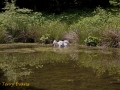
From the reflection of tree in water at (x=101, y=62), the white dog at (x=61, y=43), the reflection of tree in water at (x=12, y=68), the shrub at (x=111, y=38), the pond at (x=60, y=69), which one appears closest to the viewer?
the pond at (x=60, y=69)

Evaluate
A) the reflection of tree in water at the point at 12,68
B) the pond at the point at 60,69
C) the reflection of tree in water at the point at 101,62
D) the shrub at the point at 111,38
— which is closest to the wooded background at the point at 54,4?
the shrub at the point at 111,38

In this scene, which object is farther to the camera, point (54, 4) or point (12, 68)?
point (54, 4)

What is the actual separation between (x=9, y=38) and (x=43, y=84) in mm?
7977

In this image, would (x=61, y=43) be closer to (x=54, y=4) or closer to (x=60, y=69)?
(x=60, y=69)

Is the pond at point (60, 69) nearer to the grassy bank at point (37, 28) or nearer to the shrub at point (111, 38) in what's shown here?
the shrub at point (111, 38)

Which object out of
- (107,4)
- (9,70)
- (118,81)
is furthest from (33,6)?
(118,81)

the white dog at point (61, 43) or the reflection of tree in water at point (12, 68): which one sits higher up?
the white dog at point (61, 43)

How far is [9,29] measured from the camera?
46.7ft

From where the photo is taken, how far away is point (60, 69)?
7.71 m

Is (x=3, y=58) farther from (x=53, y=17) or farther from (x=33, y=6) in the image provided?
(x=33, y=6)

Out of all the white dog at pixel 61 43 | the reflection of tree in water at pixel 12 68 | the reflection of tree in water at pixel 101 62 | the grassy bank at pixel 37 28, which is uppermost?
the grassy bank at pixel 37 28

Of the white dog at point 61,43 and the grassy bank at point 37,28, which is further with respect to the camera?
the grassy bank at point 37,28

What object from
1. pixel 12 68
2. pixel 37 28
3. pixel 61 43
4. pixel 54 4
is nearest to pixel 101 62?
pixel 12 68

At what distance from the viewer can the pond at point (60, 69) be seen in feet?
20.0
